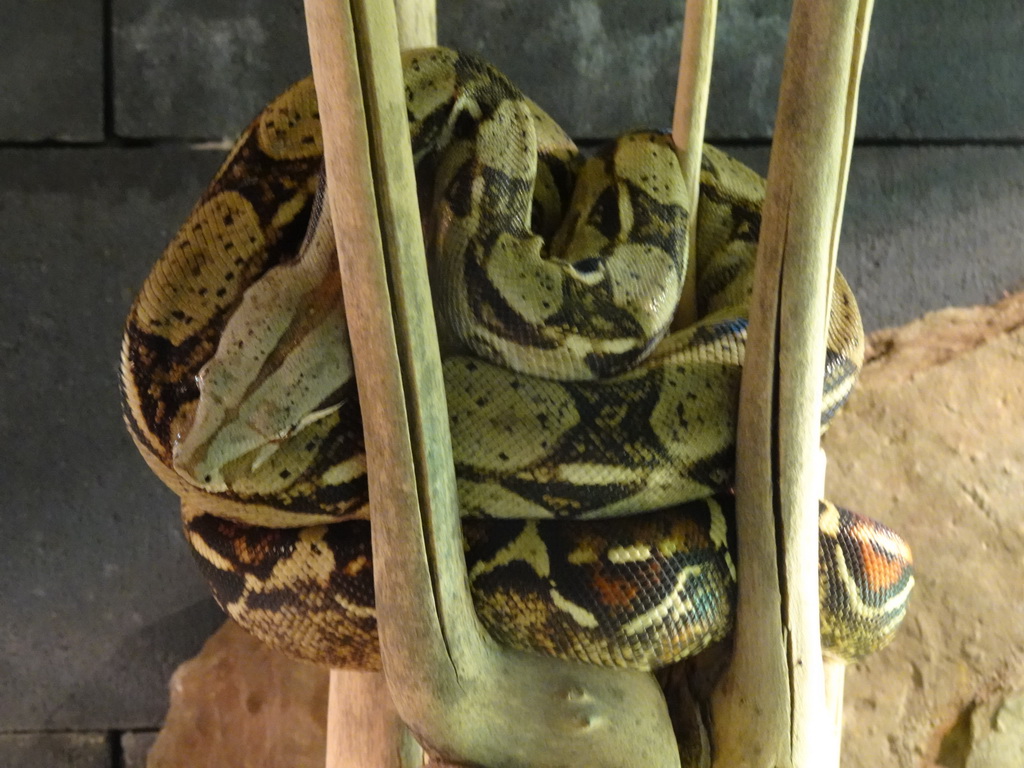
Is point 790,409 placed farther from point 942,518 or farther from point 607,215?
point 942,518

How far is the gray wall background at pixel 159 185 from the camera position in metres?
1.93

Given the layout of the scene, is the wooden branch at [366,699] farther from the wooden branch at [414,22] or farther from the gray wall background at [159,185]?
the gray wall background at [159,185]

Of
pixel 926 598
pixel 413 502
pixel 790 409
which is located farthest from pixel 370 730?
pixel 926 598

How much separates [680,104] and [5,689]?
2.06m

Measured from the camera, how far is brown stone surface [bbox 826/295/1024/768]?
1.71 metres

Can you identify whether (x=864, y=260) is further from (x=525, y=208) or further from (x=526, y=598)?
(x=526, y=598)

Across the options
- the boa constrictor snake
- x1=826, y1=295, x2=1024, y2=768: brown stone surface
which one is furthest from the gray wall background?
the boa constrictor snake

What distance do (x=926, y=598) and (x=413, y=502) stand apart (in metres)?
1.40

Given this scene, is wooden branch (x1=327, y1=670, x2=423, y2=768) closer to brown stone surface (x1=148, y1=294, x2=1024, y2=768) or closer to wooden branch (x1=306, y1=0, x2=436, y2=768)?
wooden branch (x1=306, y1=0, x2=436, y2=768)

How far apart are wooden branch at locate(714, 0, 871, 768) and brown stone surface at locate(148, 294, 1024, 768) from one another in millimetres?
921

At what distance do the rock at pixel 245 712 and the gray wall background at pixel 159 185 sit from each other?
0.10 metres

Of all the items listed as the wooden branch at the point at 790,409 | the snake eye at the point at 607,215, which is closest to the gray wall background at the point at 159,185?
the snake eye at the point at 607,215

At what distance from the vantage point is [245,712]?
201cm

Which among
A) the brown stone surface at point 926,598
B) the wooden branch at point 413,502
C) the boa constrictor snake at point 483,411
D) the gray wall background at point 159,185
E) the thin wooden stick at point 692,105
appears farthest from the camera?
the gray wall background at point 159,185
